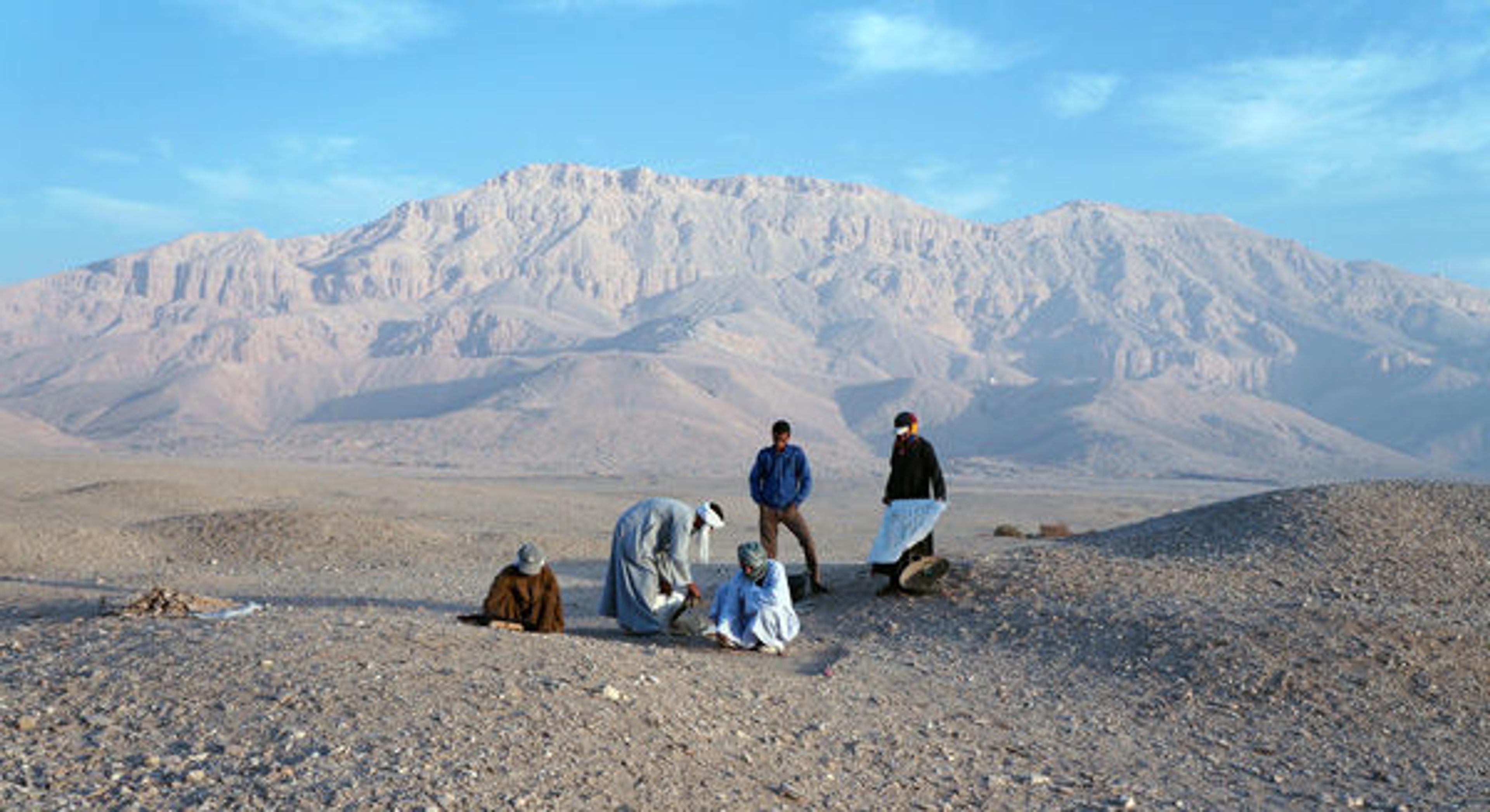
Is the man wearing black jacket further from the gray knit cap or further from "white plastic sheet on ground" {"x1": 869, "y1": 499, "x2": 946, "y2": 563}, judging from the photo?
the gray knit cap

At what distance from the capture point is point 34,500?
25812 millimetres

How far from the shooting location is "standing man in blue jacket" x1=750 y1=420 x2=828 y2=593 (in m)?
11.7

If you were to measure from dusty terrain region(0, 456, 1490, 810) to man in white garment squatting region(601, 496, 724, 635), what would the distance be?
0.98 ft

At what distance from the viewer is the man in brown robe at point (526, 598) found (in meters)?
9.52

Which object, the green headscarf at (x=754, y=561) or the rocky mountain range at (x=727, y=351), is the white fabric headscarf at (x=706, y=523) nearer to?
the green headscarf at (x=754, y=561)

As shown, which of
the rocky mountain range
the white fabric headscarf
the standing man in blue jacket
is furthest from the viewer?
the rocky mountain range

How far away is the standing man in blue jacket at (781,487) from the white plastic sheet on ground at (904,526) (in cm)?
69

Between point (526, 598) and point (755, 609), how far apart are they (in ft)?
5.85

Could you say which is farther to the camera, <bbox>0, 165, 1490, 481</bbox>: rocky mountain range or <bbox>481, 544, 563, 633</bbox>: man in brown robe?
<bbox>0, 165, 1490, 481</bbox>: rocky mountain range

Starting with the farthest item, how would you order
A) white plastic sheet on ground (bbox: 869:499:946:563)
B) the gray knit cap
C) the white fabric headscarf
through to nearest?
white plastic sheet on ground (bbox: 869:499:946:563)
the white fabric headscarf
the gray knit cap

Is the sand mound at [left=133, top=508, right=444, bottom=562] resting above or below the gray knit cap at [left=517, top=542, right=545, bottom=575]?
below

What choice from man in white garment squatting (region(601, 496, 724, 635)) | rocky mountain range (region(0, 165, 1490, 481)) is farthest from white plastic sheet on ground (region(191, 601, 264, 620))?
rocky mountain range (region(0, 165, 1490, 481))

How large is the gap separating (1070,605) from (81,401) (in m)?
105

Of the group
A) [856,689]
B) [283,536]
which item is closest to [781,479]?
[856,689]
